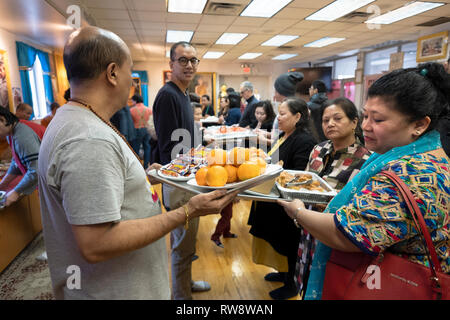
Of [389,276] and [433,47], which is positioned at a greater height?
[433,47]

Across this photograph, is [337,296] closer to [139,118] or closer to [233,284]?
[233,284]

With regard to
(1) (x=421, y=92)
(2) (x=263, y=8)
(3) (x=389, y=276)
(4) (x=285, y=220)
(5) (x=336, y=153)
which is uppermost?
(2) (x=263, y=8)

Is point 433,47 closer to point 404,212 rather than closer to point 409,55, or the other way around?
point 409,55

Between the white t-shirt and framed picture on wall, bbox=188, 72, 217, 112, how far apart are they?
10676 millimetres

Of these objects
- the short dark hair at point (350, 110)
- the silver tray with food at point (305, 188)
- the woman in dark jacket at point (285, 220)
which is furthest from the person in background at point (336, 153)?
the woman in dark jacket at point (285, 220)

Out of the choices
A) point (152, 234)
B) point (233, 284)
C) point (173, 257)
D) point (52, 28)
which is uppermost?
point (52, 28)

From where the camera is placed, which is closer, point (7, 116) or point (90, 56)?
point (90, 56)

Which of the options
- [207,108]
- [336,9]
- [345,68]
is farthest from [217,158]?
[345,68]

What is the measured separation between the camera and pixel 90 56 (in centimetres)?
73

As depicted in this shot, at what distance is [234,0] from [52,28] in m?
3.42

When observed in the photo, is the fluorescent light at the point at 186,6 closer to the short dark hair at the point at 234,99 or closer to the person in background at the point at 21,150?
the short dark hair at the point at 234,99

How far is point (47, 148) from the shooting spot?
70cm

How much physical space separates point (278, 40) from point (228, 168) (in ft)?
22.5

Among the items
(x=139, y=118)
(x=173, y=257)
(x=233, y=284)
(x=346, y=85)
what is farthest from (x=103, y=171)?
(x=346, y=85)
